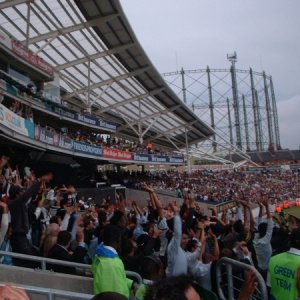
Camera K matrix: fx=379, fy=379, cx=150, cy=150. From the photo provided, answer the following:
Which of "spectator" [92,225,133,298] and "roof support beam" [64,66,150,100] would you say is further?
"roof support beam" [64,66,150,100]

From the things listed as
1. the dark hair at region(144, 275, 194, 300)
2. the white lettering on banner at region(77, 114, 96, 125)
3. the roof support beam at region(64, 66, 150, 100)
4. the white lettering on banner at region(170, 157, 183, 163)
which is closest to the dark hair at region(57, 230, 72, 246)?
the dark hair at region(144, 275, 194, 300)

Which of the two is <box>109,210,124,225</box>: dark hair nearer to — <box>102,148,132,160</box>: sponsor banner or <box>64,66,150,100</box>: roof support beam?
<box>102,148,132,160</box>: sponsor banner

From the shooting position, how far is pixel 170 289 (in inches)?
72.3

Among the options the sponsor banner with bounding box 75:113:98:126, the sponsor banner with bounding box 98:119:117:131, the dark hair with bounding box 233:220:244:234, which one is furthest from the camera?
the sponsor banner with bounding box 98:119:117:131

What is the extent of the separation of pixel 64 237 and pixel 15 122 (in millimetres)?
12372

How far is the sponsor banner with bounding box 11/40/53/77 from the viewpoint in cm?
2042

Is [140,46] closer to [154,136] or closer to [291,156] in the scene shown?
[154,136]

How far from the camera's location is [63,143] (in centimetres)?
2230

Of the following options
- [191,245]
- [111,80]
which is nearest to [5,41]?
[111,80]

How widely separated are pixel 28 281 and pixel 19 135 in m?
12.5

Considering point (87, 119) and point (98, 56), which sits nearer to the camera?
point (87, 119)

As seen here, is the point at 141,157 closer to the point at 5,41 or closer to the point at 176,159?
the point at 176,159

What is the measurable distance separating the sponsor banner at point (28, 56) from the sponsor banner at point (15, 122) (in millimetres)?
5014

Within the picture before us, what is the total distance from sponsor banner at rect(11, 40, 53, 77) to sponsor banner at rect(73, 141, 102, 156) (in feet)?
16.3
